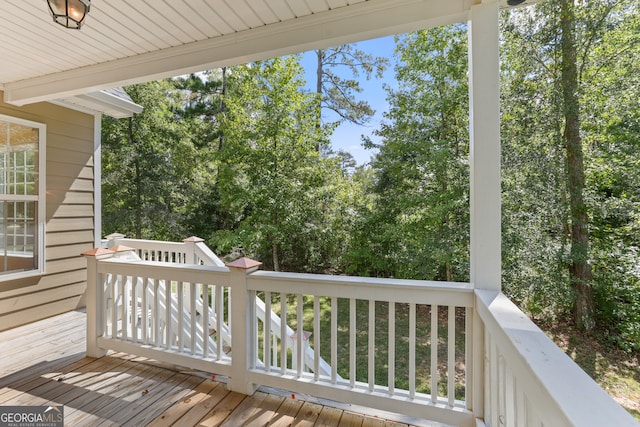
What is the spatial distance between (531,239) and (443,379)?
280 cm

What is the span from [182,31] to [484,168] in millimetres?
2366

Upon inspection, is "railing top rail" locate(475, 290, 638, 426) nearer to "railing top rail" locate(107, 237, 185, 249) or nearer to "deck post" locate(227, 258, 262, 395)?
"deck post" locate(227, 258, 262, 395)

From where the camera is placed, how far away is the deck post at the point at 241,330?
2.19 metres

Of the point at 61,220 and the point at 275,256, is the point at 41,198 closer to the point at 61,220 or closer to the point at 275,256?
the point at 61,220

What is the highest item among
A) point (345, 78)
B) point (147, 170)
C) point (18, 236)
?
point (345, 78)

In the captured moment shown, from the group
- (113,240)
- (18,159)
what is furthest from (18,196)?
(113,240)

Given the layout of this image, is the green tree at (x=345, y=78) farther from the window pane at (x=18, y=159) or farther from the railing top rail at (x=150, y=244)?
the window pane at (x=18, y=159)

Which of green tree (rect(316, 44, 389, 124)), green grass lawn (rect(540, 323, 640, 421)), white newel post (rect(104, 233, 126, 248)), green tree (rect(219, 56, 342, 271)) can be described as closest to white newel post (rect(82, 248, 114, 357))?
white newel post (rect(104, 233, 126, 248))

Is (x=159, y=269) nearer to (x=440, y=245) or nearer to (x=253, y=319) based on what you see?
(x=253, y=319)

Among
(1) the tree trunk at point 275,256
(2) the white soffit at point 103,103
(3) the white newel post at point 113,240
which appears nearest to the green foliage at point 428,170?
(1) the tree trunk at point 275,256

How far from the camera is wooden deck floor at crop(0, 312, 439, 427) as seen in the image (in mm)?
1916

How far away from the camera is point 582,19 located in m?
5.07

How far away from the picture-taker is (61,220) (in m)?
3.91

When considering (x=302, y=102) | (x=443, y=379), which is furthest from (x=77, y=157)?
(x=443, y=379)
